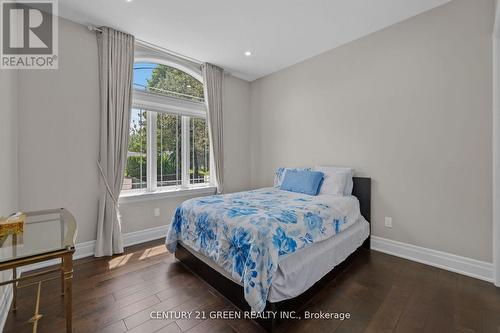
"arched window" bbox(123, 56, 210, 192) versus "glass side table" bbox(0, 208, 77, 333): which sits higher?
"arched window" bbox(123, 56, 210, 192)

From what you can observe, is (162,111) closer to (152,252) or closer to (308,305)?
(152,252)

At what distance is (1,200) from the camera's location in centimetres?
161

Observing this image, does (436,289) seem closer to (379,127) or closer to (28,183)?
(379,127)

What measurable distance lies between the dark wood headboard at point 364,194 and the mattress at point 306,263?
17.0 inches

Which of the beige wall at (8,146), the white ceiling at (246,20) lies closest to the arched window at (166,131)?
the white ceiling at (246,20)

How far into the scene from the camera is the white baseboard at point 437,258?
2.13m

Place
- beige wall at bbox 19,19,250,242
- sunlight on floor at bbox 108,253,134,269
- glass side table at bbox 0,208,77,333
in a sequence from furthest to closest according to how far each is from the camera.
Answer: sunlight on floor at bbox 108,253,134,269
beige wall at bbox 19,19,250,242
glass side table at bbox 0,208,77,333

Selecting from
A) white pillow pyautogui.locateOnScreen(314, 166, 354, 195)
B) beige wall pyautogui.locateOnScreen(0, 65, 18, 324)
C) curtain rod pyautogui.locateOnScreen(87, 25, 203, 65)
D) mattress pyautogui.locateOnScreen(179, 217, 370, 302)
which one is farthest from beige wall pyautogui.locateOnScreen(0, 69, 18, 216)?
white pillow pyautogui.locateOnScreen(314, 166, 354, 195)

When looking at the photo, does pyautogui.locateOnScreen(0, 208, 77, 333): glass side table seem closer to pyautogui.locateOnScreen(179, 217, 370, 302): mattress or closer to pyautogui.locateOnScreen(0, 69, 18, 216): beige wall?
pyautogui.locateOnScreen(0, 69, 18, 216): beige wall

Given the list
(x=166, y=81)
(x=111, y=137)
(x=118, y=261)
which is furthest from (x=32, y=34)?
(x=118, y=261)

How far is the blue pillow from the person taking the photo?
2.93m

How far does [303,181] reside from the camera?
304 centimetres

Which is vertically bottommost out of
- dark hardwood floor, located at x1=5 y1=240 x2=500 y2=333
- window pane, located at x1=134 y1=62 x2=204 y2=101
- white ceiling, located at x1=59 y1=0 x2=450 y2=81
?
dark hardwood floor, located at x1=5 y1=240 x2=500 y2=333

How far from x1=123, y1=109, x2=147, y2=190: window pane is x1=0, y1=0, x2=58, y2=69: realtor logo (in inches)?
41.6
